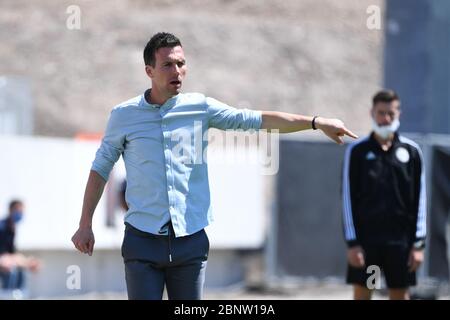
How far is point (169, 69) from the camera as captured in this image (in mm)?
6219

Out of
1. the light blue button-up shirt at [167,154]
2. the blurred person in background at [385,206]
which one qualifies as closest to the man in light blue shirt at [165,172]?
the light blue button-up shirt at [167,154]

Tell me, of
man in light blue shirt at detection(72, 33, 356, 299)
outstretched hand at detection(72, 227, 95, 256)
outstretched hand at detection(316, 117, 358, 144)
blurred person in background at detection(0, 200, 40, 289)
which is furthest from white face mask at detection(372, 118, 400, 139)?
blurred person in background at detection(0, 200, 40, 289)

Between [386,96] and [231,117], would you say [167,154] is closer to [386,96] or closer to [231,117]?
[231,117]

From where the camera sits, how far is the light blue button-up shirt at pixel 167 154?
616cm

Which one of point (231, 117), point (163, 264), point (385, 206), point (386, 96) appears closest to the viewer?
point (163, 264)

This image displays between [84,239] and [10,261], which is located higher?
[84,239]

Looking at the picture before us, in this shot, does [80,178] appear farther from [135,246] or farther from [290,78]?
[290,78]

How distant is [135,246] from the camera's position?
618cm

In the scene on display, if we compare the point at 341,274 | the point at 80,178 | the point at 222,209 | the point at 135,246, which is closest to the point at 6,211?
the point at 80,178

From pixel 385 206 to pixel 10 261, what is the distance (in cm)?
609

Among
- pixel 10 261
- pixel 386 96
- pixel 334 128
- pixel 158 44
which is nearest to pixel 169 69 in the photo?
pixel 158 44

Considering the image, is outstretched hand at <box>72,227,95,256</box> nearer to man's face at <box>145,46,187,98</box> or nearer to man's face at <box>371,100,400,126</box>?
man's face at <box>145,46,187,98</box>

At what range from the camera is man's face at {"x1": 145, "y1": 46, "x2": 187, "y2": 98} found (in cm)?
621

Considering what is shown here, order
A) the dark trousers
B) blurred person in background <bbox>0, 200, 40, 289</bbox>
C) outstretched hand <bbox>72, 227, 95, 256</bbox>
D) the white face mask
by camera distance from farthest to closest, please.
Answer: blurred person in background <bbox>0, 200, 40, 289</bbox>
the white face mask
outstretched hand <bbox>72, 227, 95, 256</bbox>
the dark trousers
